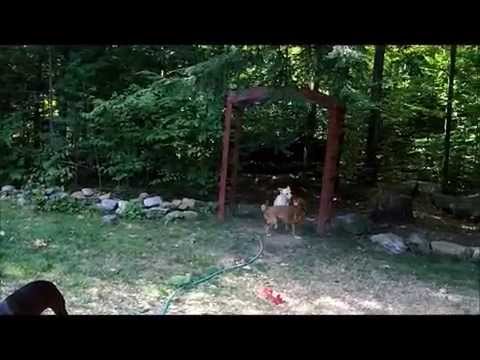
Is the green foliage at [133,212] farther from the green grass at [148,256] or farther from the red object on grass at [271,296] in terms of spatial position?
the red object on grass at [271,296]

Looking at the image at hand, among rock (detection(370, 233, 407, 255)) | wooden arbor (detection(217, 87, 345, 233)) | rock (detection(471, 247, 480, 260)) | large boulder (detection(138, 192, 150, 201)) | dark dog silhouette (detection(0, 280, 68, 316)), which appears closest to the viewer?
dark dog silhouette (detection(0, 280, 68, 316))

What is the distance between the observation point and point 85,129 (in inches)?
267

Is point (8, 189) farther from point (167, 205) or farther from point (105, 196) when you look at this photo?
point (167, 205)

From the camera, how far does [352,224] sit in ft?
17.6

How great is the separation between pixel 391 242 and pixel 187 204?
7.42 feet

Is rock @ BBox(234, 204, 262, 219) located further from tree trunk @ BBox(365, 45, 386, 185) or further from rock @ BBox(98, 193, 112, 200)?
tree trunk @ BBox(365, 45, 386, 185)

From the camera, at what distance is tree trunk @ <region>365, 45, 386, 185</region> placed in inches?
276

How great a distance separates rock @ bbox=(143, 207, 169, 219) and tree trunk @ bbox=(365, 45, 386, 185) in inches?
119

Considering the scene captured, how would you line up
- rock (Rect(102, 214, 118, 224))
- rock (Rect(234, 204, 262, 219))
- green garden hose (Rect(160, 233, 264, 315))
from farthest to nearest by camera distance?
rock (Rect(234, 204, 262, 219)), rock (Rect(102, 214, 118, 224)), green garden hose (Rect(160, 233, 264, 315))

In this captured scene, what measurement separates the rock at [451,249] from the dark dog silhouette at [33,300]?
377 centimetres

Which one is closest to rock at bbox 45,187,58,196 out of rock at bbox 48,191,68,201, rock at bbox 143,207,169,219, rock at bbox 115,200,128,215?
rock at bbox 48,191,68,201

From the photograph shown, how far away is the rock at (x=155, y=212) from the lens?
18.7 feet

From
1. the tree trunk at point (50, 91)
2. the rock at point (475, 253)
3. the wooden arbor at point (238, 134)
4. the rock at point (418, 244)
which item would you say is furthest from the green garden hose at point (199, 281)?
the tree trunk at point (50, 91)

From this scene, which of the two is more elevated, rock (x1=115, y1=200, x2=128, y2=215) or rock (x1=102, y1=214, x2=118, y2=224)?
rock (x1=115, y1=200, x2=128, y2=215)
